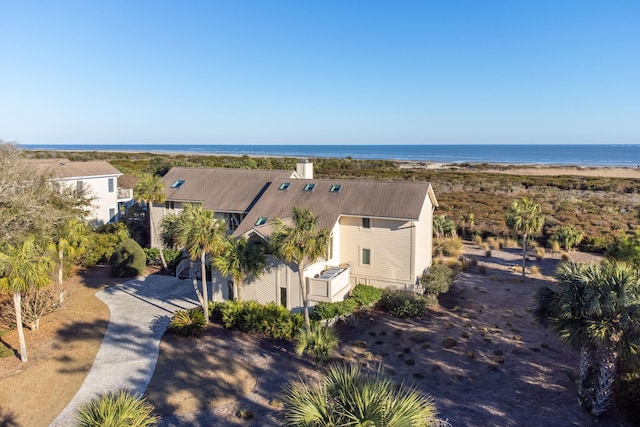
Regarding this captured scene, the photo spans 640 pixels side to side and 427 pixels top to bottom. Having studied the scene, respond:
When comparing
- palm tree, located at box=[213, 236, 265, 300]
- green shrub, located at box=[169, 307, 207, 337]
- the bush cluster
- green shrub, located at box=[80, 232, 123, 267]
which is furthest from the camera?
green shrub, located at box=[80, 232, 123, 267]

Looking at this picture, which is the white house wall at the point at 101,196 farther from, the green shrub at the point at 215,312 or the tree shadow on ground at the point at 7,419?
the tree shadow on ground at the point at 7,419

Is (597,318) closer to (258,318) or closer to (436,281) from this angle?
(436,281)

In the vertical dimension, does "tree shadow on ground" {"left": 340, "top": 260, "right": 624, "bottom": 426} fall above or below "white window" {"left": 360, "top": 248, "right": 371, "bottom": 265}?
below

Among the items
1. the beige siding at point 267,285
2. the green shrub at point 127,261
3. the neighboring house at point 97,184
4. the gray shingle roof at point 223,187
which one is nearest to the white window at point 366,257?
the beige siding at point 267,285

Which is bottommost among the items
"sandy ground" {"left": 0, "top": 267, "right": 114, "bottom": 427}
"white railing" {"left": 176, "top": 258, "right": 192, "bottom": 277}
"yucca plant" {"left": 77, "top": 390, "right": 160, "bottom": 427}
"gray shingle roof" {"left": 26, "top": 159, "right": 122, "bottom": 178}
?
"sandy ground" {"left": 0, "top": 267, "right": 114, "bottom": 427}

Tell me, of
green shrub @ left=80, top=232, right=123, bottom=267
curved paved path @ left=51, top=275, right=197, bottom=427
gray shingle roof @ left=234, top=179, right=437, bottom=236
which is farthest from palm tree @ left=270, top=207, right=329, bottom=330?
green shrub @ left=80, top=232, right=123, bottom=267

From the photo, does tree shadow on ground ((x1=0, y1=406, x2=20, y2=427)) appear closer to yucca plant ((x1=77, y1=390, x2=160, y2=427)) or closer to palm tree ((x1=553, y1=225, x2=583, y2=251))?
yucca plant ((x1=77, y1=390, x2=160, y2=427))
